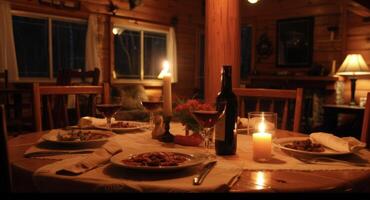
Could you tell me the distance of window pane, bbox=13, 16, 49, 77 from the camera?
5484mm

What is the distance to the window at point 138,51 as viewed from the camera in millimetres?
6613

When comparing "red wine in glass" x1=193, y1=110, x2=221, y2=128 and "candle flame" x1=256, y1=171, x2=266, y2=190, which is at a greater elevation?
"red wine in glass" x1=193, y1=110, x2=221, y2=128

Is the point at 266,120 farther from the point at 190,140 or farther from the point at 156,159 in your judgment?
the point at 156,159

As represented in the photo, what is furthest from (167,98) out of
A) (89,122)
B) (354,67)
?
(354,67)

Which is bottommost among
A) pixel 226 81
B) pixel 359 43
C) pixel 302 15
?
pixel 226 81

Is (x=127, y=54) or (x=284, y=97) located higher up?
(x=127, y=54)

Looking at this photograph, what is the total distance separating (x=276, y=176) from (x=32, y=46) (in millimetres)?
5473

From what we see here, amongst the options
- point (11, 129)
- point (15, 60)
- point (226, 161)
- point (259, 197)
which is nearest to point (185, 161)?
point (226, 161)

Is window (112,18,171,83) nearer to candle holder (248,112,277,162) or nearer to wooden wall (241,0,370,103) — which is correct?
wooden wall (241,0,370,103)

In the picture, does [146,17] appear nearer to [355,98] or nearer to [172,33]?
[172,33]

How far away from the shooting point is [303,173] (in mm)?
1022

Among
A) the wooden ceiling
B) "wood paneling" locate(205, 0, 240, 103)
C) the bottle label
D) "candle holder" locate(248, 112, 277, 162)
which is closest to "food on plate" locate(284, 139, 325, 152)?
"candle holder" locate(248, 112, 277, 162)

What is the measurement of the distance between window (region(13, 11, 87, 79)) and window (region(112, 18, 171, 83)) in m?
0.84

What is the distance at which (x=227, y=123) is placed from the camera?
1.20 metres
